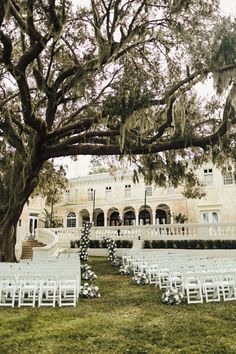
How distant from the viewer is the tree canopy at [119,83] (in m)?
8.25

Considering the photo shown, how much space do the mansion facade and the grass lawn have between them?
21.1 meters

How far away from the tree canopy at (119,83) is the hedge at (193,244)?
178 inches

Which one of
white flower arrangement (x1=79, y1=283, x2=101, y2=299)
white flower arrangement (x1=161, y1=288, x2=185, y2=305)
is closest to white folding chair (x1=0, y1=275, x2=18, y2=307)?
white flower arrangement (x1=79, y1=283, x2=101, y2=299)

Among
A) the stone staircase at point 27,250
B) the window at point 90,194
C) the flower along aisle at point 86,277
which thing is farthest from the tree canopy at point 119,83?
the window at point 90,194

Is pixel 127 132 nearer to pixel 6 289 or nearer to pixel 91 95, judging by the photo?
pixel 91 95

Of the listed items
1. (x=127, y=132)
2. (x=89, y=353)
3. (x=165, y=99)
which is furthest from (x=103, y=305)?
(x=165, y=99)

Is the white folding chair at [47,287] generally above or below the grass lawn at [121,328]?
above

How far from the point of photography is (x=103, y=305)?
281 inches

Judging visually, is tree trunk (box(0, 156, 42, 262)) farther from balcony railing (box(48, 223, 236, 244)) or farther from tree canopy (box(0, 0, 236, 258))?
balcony railing (box(48, 223, 236, 244))

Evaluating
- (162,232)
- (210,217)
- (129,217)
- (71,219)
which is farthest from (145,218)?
(162,232)

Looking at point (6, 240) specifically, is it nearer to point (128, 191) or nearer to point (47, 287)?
point (47, 287)

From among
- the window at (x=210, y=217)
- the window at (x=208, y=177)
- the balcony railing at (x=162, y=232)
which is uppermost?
the window at (x=208, y=177)

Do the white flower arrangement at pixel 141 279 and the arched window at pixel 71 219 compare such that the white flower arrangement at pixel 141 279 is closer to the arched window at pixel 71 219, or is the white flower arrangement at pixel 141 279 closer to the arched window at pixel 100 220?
the arched window at pixel 71 219

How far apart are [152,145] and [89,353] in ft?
23.7
